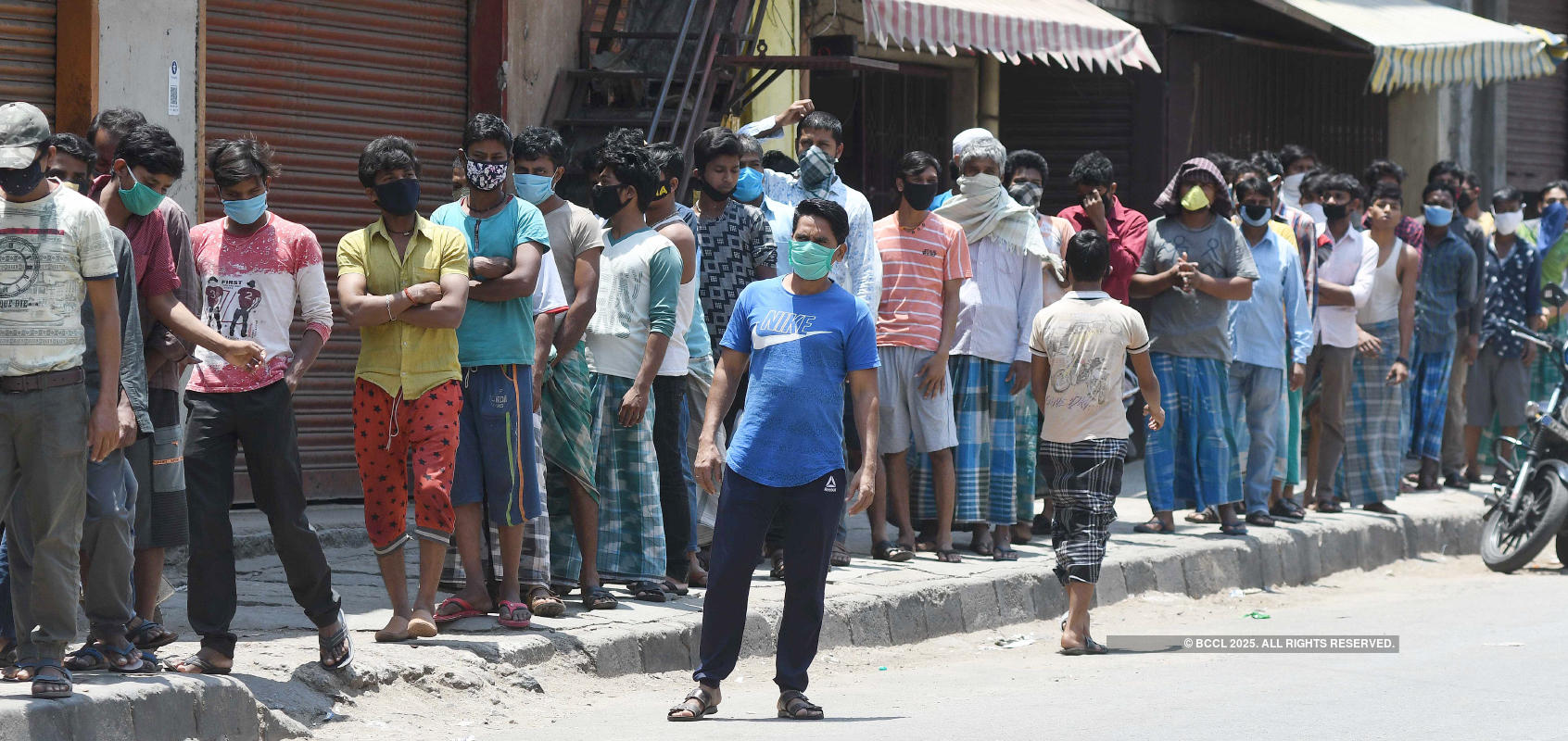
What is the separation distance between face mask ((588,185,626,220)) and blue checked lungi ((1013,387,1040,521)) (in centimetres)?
281

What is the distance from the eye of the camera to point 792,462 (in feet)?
19.4

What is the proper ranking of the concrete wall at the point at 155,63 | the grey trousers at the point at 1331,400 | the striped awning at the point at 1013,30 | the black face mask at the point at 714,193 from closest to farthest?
the black face mask at the point at 714,193, the concrete wall at the point at 155,63, the striped awning at the point at 1013,30, the grey trousers at the point at 1331,400

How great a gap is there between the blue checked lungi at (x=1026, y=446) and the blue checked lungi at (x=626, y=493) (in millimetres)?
2545

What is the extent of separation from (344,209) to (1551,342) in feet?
23.5

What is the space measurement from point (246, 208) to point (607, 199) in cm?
173

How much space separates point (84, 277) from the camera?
16.8 feet

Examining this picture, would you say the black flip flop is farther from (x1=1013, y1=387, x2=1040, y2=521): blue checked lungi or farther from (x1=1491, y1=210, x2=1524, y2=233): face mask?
(x1=1491, y1=210, x2=1524, y2=233): face mask

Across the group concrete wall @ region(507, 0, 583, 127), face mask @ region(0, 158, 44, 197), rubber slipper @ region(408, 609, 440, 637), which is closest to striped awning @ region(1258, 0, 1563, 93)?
concrete wall @ region(507, 0, 583, 127)

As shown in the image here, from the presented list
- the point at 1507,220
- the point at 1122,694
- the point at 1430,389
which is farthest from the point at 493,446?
the point at 1507,220

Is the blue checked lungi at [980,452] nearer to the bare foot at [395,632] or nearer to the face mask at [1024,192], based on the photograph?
the face mask at [1024,192]

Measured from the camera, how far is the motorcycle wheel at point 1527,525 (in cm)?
998

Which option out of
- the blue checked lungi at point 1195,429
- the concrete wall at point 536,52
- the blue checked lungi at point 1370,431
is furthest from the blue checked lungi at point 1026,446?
the concrete wall at point 536,52

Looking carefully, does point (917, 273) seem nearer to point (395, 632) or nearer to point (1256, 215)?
point (1256, 215)

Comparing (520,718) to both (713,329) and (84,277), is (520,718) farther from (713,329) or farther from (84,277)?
(713,329)
